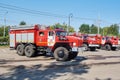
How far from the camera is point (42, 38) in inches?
875

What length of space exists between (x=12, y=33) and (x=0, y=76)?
43.5 ft

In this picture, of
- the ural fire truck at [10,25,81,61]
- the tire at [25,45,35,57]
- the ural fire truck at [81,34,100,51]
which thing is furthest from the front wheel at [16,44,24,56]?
the ural fire truck at [81,34,100,51]

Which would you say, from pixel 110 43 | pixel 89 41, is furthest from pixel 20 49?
pixel 110 43

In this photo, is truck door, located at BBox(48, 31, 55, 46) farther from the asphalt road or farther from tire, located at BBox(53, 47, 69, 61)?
the asphalt road

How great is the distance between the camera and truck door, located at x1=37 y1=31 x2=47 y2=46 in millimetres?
21958

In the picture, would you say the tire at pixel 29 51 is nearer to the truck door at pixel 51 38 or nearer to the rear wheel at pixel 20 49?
the rear wheel at pixel 20 49

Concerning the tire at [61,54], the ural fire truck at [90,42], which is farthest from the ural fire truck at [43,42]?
the ural fire truck at [90,42]

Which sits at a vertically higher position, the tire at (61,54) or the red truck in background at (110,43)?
the red truck in background at (110,43)

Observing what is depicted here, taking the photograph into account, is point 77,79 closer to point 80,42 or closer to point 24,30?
point 80,42

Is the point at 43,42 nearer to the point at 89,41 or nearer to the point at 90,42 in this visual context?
the point at 89,41

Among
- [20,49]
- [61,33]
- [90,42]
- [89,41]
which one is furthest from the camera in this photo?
[90,42]

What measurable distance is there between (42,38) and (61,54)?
272 cm

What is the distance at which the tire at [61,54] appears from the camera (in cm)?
2030

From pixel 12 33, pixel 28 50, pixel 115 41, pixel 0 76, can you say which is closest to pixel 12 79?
pixel 0 76
